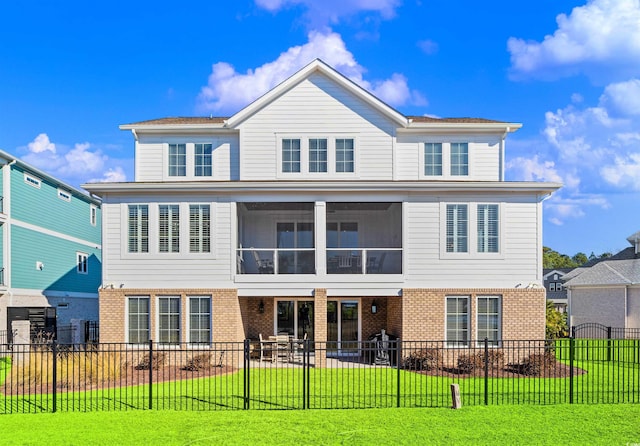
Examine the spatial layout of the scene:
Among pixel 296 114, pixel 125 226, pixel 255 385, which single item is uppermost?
pixel 296 114

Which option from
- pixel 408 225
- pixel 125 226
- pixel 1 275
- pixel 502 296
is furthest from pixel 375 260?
pixel 1 275

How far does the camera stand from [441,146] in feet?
68.3

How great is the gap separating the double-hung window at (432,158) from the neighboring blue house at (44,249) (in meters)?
18.3

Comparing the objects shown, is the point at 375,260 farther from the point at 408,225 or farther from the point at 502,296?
the point at 502,296

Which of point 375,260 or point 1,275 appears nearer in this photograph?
point 375,260

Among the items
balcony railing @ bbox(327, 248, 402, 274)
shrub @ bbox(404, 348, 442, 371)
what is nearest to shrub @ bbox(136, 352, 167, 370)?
balcony railing @ bbox(327, 248, 402, 274)

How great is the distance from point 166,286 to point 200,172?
461 cm

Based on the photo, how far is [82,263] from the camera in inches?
1308

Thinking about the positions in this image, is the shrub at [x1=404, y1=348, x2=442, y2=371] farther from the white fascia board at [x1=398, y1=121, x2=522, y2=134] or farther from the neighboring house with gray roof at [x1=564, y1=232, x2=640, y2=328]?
the neighboring house with gray roof at [x1=564, y1=232, x2=640, y2=328]

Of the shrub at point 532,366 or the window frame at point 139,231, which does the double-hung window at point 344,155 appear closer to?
the window frame at point 139,231

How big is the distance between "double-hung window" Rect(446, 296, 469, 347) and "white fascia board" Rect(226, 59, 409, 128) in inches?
263

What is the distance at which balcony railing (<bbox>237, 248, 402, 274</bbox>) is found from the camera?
1978 cm

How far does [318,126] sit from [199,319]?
8234mm

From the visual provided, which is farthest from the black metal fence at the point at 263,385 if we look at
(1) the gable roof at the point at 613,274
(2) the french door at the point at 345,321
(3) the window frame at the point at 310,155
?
(1) the gable roof at the point at 613,274
